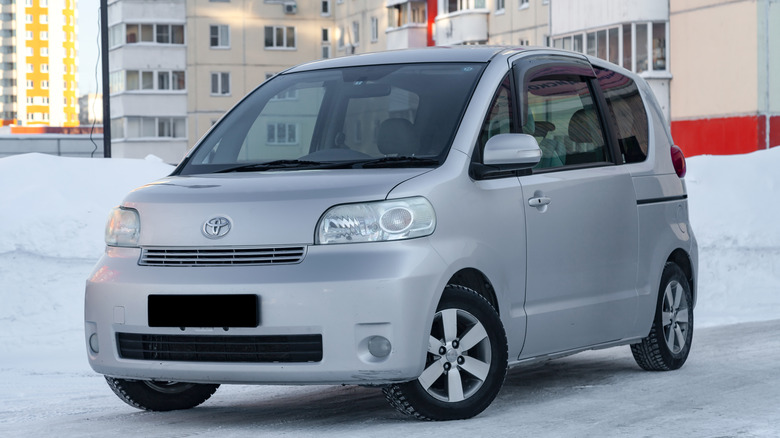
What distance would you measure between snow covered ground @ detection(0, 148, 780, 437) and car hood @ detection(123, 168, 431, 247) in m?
0.86

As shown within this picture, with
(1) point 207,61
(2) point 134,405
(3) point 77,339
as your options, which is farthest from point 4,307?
(1) point 207,61

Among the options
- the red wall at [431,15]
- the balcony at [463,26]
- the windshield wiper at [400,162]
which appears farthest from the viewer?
the red wall at [431,15]

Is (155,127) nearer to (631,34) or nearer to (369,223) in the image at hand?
(631,34)

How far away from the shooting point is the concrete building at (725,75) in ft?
124

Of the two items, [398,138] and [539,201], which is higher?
[398,138]

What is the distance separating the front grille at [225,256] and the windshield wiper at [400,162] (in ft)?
2.30

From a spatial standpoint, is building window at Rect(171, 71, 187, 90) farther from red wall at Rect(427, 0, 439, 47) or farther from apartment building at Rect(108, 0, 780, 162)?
red wall at Rect(427, 0, 439, 47)

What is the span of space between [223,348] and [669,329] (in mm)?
3290

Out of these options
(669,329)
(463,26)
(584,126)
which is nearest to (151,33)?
(463,26)

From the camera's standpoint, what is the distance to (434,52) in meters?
7.55

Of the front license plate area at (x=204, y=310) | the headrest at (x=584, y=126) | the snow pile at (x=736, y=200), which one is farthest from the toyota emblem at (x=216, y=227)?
the snow pile at (x=736, y=200)

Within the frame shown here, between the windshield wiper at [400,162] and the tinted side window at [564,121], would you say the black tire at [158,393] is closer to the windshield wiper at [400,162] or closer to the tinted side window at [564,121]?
the windshield wiper at [400,162]

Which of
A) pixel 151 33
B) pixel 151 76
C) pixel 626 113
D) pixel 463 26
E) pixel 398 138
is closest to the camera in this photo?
pixel 398 138

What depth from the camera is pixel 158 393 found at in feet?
23.5
